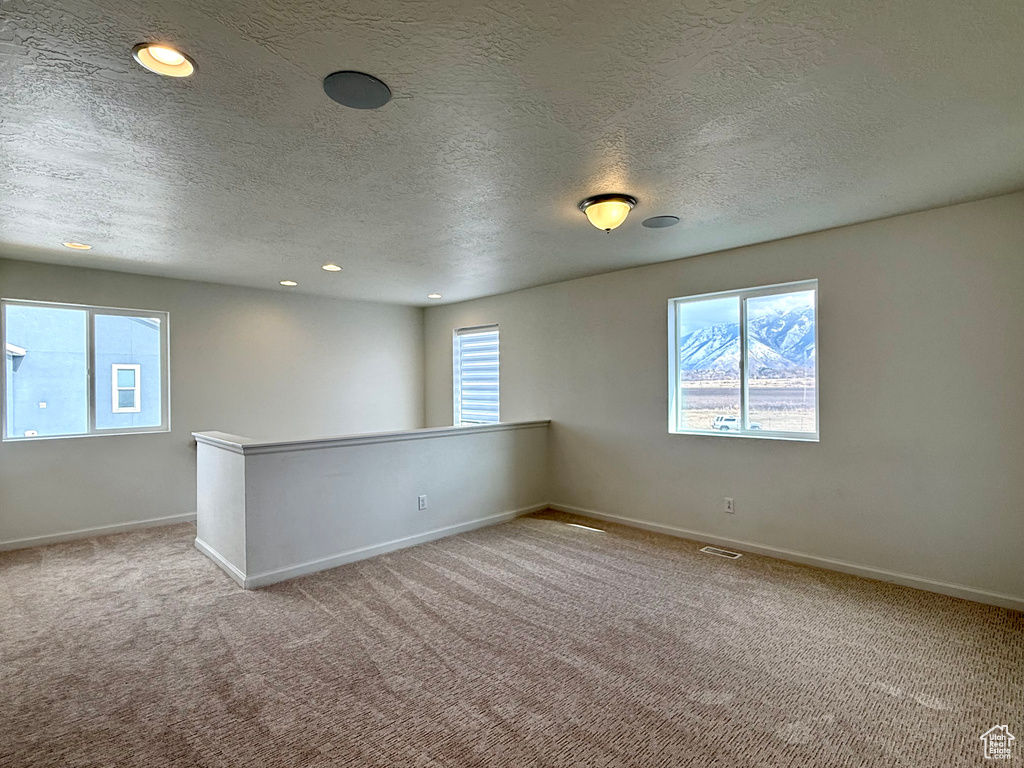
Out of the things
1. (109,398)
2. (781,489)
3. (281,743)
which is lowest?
(281,743)

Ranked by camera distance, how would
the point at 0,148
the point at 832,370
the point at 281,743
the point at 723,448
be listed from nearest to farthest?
the point at 281,743
the point at 0,148
the point at 832,370
the point at 723,448

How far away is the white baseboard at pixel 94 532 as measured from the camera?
4.36 metres

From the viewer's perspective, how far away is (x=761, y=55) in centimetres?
170

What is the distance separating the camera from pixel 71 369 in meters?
4.64

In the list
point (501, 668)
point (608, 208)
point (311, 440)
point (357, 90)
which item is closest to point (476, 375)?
point (311, 440)

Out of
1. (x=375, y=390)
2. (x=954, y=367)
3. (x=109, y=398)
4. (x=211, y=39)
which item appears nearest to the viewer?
(x=211, y=39)

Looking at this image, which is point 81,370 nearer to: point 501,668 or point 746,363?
point 501,668

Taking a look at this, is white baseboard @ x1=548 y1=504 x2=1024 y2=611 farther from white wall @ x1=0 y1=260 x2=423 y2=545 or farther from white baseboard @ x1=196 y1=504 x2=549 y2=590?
white wall @ x1=0 y1=260 x2=423 y2=545

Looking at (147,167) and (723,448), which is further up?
(147,167)

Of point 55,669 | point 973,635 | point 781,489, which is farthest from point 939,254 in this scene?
point 55,669

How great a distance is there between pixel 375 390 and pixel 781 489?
4.81 meters

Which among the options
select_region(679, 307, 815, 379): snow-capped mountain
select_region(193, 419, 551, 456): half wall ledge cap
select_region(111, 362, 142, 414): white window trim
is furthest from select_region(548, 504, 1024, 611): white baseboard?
select_region(111, 362, 142, 414): white window trim

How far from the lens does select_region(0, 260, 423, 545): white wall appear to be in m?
4.46

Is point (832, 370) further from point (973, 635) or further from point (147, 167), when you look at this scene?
point (147, 167)
